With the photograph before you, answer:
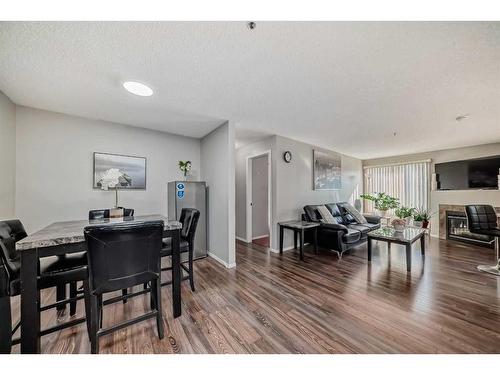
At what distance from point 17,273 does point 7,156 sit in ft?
6.24

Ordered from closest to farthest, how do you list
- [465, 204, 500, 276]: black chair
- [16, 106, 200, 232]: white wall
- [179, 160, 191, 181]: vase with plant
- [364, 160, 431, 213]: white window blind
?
[16, 106, 200, 232]: white wall
[465, 204, 500, 276]: black chair
[179, 160, 191, 181]: vase with plant
[364, 160, 431, 213]: white window blind

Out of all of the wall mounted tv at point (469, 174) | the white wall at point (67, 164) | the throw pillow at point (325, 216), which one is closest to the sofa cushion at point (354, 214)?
the throw pillow at point (325, 216)

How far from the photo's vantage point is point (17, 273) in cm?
127

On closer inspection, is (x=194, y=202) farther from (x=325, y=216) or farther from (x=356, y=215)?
(x=356, y=215)

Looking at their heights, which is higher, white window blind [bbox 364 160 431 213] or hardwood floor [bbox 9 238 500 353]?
white window blind [bbox 364 160 431 213]

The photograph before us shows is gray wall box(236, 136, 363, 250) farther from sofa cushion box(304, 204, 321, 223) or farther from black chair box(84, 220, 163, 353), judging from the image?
A: black chair box(84, 220, 163, 353)

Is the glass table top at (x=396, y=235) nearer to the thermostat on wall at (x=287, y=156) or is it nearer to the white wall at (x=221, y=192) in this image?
the thermostat on wall at (x=287, y=156)

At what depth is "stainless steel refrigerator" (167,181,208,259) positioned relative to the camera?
3.19 meters

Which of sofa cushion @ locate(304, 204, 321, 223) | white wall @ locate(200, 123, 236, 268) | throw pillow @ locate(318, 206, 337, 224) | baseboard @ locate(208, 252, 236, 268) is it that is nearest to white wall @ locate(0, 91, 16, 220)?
white wall @ locate(200, 123, 236, 268)

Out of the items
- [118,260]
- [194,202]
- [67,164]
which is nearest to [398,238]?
[194,202]

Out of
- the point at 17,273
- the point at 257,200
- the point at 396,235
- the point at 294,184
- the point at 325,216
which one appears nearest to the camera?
the point at 17,273

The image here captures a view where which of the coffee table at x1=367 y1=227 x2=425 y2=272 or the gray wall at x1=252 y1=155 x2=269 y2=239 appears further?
the gray wall at x1=252 y1=155 x2=269 y2=239

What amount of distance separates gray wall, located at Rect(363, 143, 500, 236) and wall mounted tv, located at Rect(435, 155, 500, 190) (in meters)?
0.17

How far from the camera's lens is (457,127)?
3.16 metres
